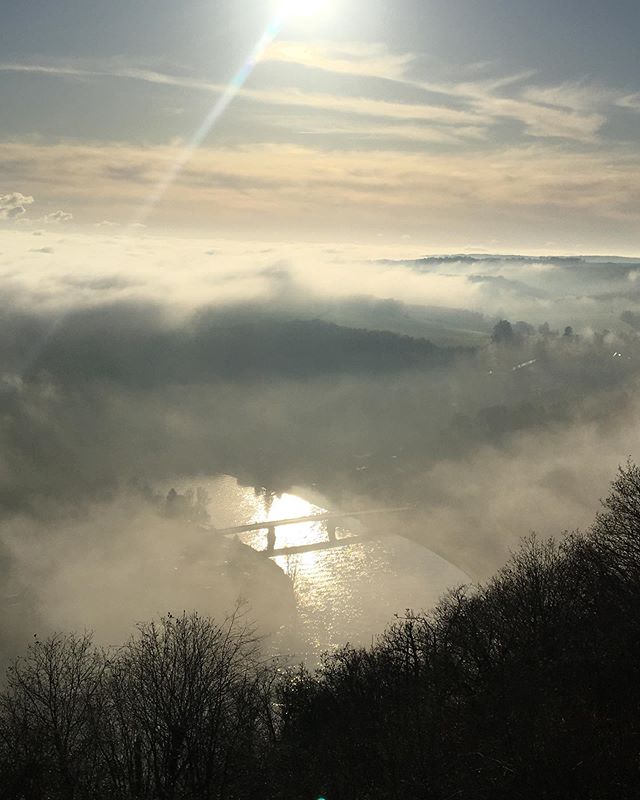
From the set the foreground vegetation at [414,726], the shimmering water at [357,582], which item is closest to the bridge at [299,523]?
the shimmering water at [357,582]

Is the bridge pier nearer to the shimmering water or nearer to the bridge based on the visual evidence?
the bridge

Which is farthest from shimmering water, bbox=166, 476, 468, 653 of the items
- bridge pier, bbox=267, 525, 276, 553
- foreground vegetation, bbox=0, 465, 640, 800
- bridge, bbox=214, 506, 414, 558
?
foreground vegetation, bbox=0, 465, 640, 800

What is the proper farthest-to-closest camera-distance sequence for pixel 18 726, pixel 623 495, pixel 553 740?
pixel 623 495
pixel 18 726
pixel 553 740

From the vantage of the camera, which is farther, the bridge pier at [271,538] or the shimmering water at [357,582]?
the bridge pier at [271,538]

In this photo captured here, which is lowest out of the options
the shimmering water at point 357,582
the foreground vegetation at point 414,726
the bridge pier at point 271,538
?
the foreground vegetation at point 414,726

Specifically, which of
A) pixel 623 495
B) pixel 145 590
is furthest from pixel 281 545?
pixel 623 495

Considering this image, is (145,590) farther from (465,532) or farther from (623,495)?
(623,495)

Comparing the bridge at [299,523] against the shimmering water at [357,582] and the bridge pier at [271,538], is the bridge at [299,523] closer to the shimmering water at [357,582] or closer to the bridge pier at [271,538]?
the bridge pier at [271,538]
